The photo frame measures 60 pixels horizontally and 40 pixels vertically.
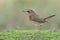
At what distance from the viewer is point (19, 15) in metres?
11.1

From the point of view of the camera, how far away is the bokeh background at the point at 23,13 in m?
10.0

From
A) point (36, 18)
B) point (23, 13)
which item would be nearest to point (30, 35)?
point (36, 18)

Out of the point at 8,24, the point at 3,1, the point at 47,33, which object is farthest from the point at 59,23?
the point at 3,1

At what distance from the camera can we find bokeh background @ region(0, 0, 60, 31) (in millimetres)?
10023

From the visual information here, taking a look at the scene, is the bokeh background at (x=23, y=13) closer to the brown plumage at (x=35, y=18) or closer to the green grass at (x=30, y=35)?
the brown plumage at (x=35, y=18)

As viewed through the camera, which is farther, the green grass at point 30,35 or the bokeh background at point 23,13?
the bokeh background at point 23,13

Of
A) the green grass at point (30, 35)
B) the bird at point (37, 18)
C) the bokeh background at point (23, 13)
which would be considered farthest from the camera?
the bokeh background at point (23, 13)

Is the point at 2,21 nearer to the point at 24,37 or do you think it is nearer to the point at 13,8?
the point at 13,8

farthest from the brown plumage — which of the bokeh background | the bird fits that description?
the bokeh background

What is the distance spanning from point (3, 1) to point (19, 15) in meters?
1.21

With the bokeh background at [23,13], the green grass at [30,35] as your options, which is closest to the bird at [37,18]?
the green grass at [30,35]

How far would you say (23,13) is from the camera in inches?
451

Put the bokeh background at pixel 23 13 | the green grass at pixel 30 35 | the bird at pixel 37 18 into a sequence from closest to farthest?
the green grass at pixel 30 35 < the bird at pixel 37 18 < the bokeh background at pixel 23 13

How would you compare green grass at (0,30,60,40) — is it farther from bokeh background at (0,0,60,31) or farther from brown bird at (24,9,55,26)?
bokeh background at (0,0,60,31)
